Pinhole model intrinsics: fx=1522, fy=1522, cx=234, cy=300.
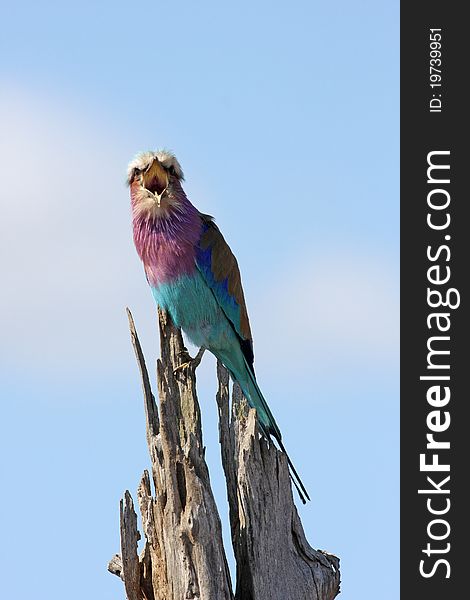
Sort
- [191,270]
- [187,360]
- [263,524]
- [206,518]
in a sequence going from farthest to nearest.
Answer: [191,270] → [187,360] → [263,524] → [206,518]

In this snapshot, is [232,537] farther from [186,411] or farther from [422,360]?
[422,360]

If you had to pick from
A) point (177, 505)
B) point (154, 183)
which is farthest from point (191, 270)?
point (177, 505)

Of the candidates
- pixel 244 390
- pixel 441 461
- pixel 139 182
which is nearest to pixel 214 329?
pixel 244 390

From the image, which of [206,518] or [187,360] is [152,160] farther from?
[206,518]

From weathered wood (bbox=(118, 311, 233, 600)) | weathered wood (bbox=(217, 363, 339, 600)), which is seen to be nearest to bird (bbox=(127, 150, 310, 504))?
weathered wood (bbox=(217, 363, 339, 600))

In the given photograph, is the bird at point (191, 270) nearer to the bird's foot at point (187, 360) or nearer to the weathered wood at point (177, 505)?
the bird's foot at point (187, 360)

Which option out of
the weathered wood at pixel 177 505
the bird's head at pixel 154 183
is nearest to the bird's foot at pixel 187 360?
the weathered wood at pixel 177 505

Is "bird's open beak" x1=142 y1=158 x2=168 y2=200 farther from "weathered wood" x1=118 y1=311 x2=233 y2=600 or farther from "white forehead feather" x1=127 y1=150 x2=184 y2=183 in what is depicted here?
"weathered wood" x1=118 y1=311 x2=233 y2=600
